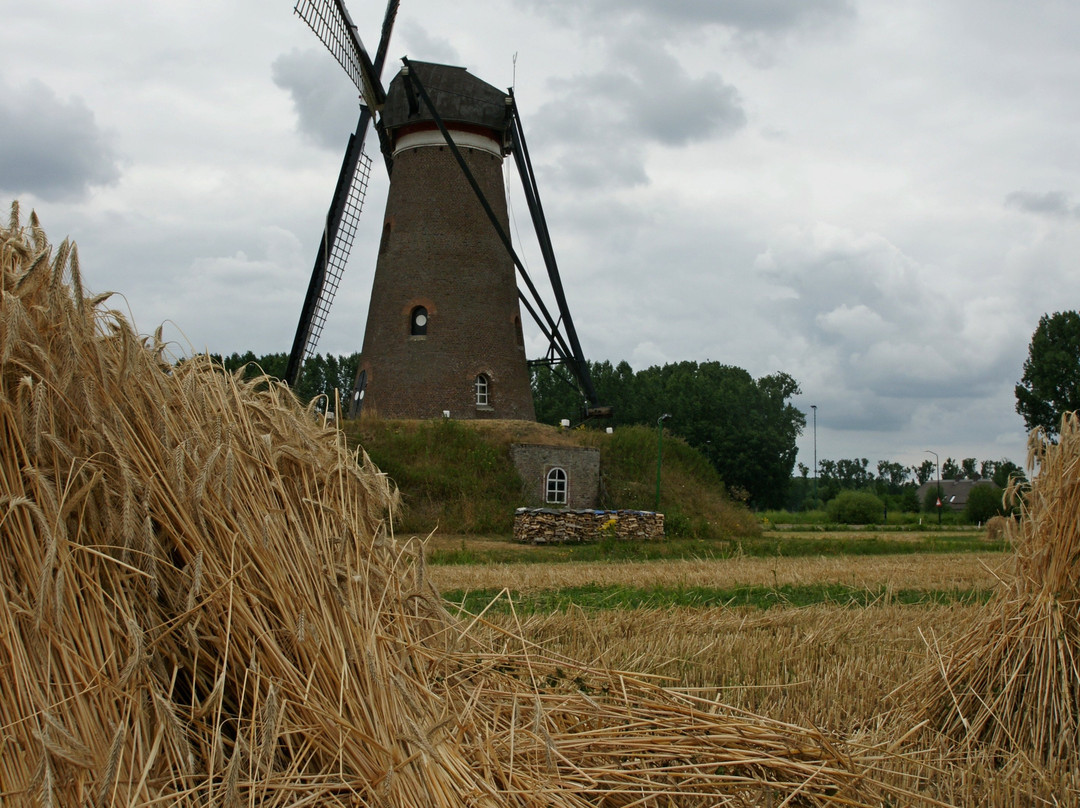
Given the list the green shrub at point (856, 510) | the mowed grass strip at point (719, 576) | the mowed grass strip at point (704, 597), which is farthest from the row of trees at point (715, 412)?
the mowed grass strip at point (704, 597)

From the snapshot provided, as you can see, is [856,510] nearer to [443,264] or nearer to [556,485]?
[556,485]

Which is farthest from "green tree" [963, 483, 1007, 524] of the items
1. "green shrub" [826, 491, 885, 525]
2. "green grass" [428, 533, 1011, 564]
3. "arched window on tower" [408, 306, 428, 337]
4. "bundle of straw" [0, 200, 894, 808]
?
"bundle of straw" [0, 200, 894, 808]

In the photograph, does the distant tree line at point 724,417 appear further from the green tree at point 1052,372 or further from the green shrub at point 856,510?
the green tree at point 1052,372

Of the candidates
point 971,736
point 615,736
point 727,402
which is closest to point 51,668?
point 615,736

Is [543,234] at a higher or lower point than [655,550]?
higher

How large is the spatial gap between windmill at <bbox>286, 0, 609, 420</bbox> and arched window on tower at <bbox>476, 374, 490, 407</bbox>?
0.03 m

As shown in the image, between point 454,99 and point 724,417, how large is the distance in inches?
1561

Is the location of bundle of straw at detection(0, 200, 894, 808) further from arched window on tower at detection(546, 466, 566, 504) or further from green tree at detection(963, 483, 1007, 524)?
green tree at detection(963, 483, 1007, 524)

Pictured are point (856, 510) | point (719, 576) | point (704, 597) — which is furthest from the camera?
point (856, 510)

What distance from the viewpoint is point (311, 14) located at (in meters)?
22.5

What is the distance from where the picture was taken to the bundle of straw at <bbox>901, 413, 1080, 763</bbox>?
370 centimetres

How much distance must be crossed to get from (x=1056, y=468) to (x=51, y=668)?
3824 millimetres

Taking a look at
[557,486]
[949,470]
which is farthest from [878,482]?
[557,486]

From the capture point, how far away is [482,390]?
2466cm
